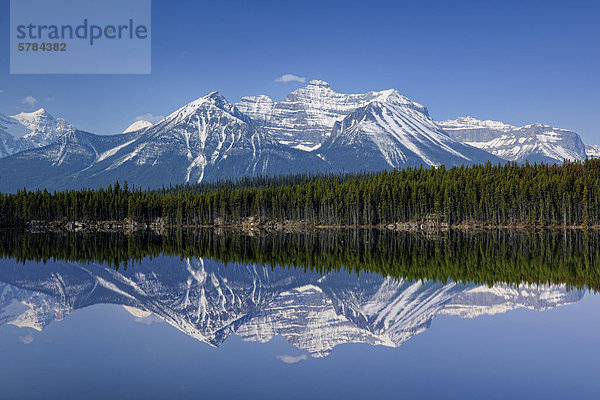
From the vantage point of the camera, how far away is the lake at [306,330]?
21766 mm

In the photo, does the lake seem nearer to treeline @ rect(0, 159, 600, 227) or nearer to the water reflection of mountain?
the water reflection of mountain

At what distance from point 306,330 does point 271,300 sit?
12.4 metres

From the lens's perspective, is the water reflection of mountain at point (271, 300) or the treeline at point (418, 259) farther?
the treeline at point (418, 259)

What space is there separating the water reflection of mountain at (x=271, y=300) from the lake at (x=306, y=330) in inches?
6.0

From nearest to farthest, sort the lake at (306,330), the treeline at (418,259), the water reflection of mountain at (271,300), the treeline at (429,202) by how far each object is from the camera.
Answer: the lake at (306,330)
the water reflection of mountain at (271,300)
the treeline at (418,259)
the treeline at (429,202)

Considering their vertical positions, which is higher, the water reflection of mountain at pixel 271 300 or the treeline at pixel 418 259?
the treeline at pixel 418 259

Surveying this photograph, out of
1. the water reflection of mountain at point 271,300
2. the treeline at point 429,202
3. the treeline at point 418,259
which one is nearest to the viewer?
the water reflection of mountain at point 271,300

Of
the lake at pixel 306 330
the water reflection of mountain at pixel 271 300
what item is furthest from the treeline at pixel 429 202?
the water reflection of mountain at pixel 271 300

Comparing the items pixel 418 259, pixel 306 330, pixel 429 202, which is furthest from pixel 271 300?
pixel 429 202

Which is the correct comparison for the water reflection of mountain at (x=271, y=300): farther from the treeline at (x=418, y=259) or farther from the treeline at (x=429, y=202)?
the treeline at (x=429, y=202)

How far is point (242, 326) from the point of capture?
1287 inches

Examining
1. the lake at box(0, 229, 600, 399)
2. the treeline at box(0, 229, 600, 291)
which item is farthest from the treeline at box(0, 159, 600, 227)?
the lake at box(0, 229, 600, 399)

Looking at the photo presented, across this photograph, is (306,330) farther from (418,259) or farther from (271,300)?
(418,259)

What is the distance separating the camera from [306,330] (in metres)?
31.4
